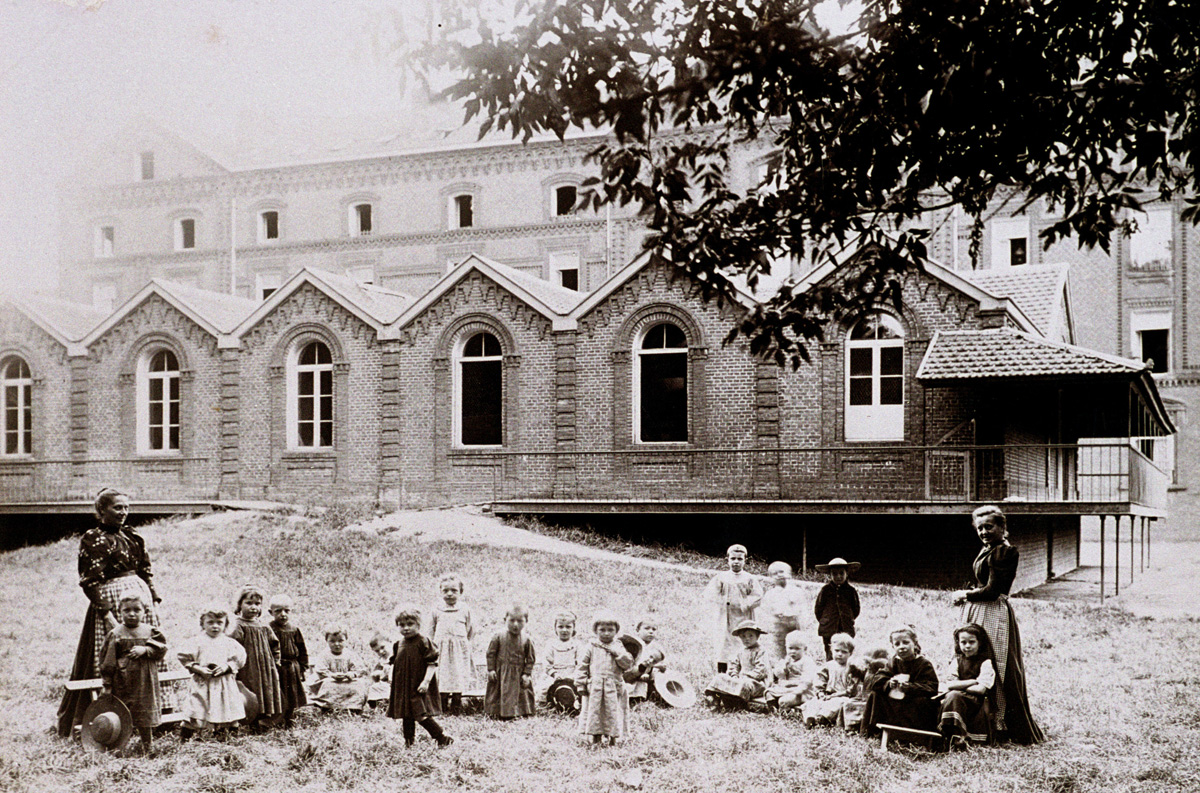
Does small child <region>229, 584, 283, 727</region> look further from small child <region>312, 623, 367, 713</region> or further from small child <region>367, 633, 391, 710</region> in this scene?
small child <region>367, 633, 391, 710</region>

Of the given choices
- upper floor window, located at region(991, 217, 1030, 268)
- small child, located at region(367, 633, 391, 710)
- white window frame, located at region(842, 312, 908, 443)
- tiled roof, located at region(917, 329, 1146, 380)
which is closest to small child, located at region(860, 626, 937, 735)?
small child, located at region(367, 633, 391, 710)

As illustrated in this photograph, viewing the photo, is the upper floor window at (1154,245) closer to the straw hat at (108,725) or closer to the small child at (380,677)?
the small child at (380,677)

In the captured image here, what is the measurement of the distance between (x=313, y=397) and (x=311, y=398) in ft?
0.14

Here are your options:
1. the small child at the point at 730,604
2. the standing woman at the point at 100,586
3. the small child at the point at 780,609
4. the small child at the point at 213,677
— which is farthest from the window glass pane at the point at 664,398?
the standing woman at the point at 100,586

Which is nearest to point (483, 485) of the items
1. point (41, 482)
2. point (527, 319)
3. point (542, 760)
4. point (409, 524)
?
point (409, 524)

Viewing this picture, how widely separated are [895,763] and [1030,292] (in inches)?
304

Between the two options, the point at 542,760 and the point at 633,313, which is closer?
the point at 542,760

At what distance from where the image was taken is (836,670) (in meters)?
6.87

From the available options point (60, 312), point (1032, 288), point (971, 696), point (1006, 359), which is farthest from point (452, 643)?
point (1032, 288)

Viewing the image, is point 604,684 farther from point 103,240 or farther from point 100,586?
point 103,240

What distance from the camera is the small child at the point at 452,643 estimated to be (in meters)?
6.98

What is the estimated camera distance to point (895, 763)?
6.04 meters

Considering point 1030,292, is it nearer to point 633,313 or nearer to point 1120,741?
point 633,313

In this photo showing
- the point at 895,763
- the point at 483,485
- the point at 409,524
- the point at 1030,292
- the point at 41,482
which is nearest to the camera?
the point at 895,763
